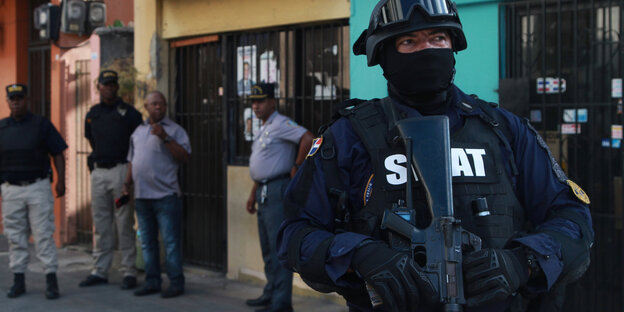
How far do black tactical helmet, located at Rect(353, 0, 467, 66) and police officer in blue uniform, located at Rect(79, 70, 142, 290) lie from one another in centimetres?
506

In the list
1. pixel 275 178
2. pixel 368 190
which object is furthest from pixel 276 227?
pixel 368 190

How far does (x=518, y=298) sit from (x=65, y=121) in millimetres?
8163

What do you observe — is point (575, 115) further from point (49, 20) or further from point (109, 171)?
point (49, 20)

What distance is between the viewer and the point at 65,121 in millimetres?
9547

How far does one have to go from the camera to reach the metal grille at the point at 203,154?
756 centimetres

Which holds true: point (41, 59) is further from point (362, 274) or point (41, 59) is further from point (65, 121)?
point (362, 274)

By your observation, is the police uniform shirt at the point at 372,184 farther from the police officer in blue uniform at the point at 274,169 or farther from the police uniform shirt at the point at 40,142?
the police uniform shirt at the point at 40,142

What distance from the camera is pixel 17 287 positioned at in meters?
6.75

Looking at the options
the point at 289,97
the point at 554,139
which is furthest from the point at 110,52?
the point at 554,139

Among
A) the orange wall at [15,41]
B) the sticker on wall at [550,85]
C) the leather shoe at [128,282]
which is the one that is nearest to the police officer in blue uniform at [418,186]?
the sticker on wall at [550,85]

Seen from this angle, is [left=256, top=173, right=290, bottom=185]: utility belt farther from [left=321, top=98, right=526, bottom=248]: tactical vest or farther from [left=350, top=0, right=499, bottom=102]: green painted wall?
[left=321, top=98, right=526, bottom=248]: tactical vest

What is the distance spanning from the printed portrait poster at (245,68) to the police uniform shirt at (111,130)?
41.3 inches

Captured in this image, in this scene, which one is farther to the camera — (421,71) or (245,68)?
(245,68)

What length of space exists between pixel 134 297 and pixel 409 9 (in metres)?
5.10
